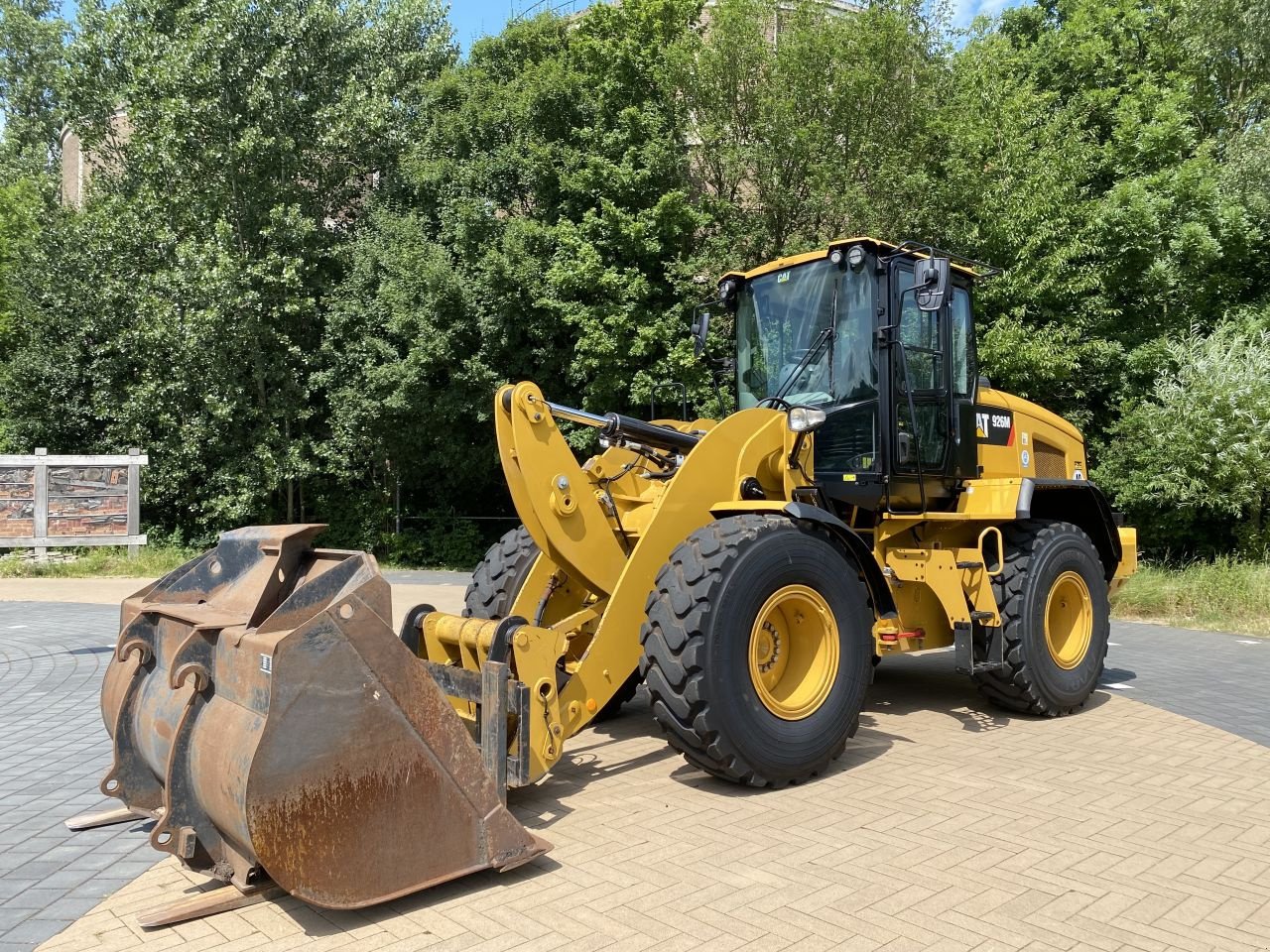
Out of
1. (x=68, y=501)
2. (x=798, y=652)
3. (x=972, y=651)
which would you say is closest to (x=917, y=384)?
(x=972, y=651)

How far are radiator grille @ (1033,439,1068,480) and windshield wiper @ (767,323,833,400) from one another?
2420mm

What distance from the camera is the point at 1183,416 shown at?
1477 centimetres

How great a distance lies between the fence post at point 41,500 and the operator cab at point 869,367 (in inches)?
626

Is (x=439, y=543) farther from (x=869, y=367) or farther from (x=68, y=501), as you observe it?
(x=869, y=367)

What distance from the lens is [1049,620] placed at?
7168 mm

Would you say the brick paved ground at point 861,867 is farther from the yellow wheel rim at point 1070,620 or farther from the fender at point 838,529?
the yellow wheel rim at point 1070,620

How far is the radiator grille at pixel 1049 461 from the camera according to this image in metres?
7.76

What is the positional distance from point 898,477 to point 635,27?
46.4ft

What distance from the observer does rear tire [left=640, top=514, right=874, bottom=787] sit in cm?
470

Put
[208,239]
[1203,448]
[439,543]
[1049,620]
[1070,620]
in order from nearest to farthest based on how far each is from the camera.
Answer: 1. [1049,620]
2. [1070,620]
3. [1203,448]
4. [208,239]
5. [439,543]

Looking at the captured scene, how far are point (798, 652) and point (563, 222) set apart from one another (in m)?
12.3

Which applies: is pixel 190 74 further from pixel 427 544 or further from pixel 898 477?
pixel 898 477

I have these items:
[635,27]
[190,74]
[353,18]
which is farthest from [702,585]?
[353,18]

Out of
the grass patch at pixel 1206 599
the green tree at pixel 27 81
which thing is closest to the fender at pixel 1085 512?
the grass patch at pixel 1206 599
